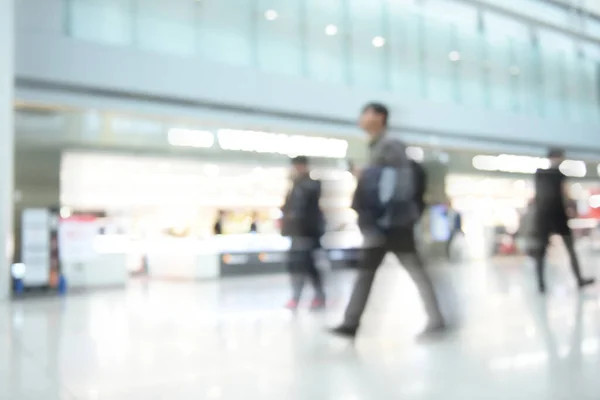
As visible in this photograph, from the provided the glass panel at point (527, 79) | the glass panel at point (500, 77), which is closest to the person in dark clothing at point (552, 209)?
the glass panel at point (500, 77)

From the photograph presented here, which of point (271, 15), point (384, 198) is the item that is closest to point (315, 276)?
point (384, 198)

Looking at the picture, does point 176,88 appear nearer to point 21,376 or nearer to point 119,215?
point 21,376

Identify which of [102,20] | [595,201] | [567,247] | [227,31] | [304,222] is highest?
[227,31]

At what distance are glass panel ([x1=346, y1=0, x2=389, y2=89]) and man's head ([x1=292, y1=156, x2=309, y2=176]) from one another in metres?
9.28

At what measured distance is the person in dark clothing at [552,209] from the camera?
21.8 feet

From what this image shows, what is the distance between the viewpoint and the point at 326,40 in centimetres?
1461

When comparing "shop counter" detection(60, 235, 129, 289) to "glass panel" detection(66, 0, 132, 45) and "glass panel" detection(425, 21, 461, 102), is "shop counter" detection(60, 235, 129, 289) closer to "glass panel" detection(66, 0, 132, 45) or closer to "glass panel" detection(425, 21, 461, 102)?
"glass panel" detection(66, 0, 132, 45)

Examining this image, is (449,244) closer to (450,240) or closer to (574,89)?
(450,240)

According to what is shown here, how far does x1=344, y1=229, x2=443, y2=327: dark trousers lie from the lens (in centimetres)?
402

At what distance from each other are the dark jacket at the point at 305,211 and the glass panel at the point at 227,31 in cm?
742

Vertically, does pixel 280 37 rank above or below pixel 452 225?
above

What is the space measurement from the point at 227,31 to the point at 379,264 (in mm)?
10198

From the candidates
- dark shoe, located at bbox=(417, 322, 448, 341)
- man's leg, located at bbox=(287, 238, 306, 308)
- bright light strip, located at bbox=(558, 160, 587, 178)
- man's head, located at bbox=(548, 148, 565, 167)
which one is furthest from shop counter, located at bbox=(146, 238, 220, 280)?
bright light strip, located at bbox=(558, 160, 587, 178)

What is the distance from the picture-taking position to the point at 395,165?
4.04 m
